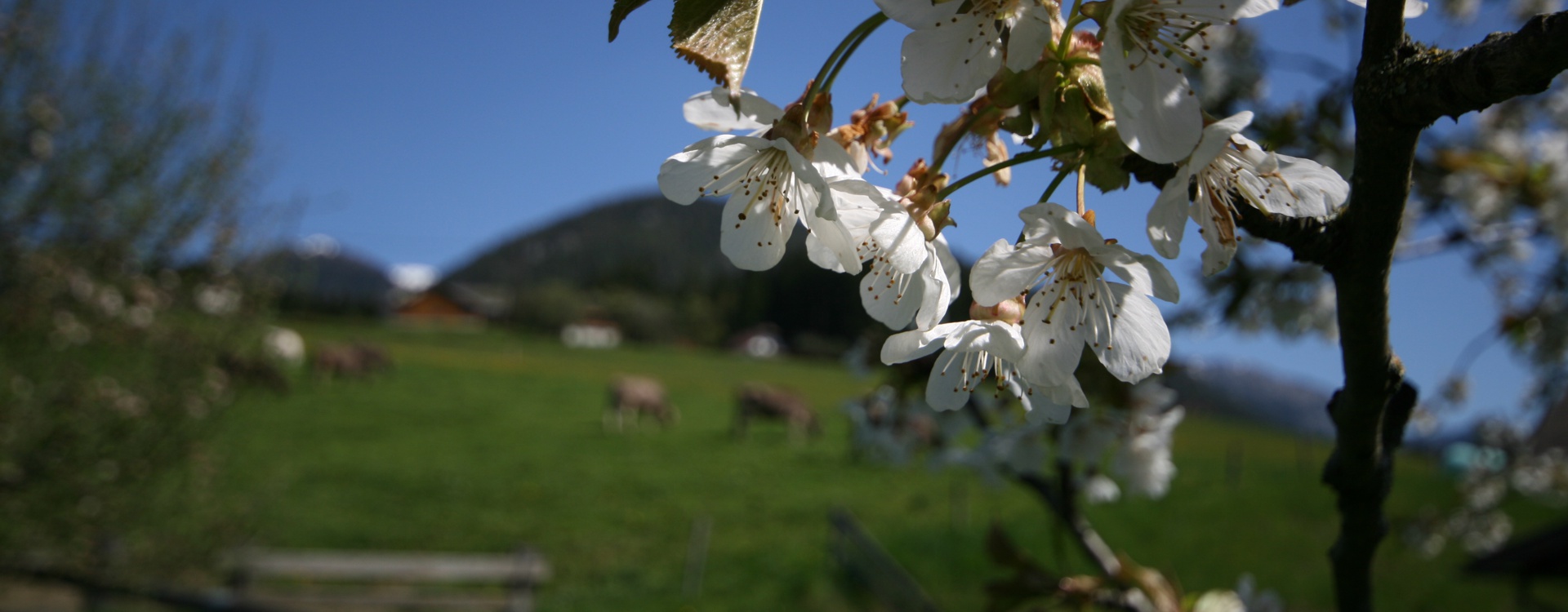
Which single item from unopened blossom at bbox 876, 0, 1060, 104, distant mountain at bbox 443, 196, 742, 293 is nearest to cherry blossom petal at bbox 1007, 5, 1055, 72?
unopened blossom at bbox 876, 0, 1060, 104

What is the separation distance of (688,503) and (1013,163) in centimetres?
1041

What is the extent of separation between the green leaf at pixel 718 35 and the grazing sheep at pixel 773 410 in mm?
14705

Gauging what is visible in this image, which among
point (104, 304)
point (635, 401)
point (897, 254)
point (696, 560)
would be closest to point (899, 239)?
point (897, 254)

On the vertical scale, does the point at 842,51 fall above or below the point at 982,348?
above

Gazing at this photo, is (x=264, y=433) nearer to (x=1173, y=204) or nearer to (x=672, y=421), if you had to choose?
(x=672, y=421)

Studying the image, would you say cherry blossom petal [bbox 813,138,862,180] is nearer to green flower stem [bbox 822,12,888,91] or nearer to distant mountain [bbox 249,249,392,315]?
green flower stem [bbox 822,12,888,91]

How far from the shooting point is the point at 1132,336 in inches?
19.6

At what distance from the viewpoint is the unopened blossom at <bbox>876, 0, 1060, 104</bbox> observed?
16.3 inches

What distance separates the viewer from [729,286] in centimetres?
3484

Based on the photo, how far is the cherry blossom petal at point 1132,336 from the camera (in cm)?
49

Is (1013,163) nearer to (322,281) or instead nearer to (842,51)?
(842,51)

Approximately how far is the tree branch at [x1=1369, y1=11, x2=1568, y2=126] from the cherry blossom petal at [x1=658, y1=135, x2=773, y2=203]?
0.33 m

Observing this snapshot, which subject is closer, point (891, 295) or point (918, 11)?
point (918, 11)

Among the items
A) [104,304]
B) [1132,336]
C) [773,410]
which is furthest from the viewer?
[773,410]
